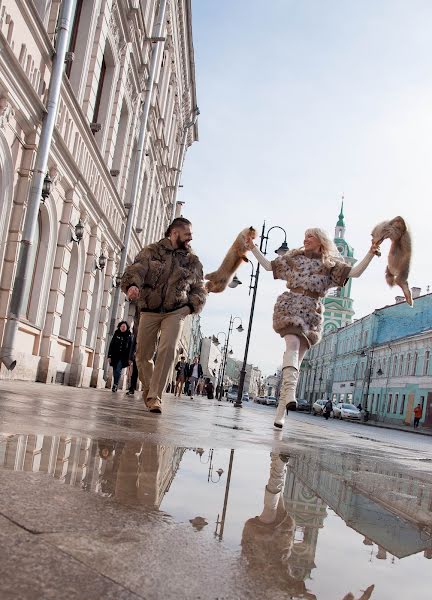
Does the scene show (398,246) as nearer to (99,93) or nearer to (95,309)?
(99,93)

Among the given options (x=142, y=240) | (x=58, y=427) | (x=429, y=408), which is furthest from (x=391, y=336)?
(x=58, y=427)

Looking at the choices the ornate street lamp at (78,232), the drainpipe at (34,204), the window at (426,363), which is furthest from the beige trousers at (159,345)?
the window at (426,363)

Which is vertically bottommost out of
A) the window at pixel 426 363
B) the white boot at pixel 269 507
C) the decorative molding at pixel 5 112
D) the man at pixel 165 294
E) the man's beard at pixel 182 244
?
the white boot at pixel 269 507

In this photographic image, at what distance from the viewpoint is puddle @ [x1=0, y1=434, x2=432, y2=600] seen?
1.35 m

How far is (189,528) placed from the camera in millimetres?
1561

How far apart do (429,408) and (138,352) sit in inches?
1918

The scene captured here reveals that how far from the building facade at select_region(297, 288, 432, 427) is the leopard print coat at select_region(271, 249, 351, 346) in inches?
1839

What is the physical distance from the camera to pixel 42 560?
1.11 metres

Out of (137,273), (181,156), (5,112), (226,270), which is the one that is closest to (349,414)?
(181,156)

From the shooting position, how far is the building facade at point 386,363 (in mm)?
55094

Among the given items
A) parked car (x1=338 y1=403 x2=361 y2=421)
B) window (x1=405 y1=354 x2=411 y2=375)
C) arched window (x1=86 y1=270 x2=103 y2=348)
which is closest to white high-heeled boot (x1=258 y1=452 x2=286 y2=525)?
arched window (x1=86 y1=270 x2=103 y2=348)

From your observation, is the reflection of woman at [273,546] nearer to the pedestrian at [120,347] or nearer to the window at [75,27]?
the pedestrian at [120,347]

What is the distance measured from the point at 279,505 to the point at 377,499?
711 millimetres

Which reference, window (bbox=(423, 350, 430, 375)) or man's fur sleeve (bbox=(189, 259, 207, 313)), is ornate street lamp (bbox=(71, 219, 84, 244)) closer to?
man's fur sleeve (bbox=(189, 259, 207, 313))
